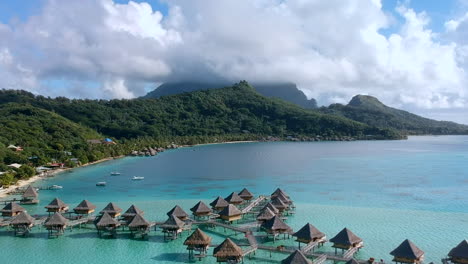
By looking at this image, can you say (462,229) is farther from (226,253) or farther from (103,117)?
(103,117)

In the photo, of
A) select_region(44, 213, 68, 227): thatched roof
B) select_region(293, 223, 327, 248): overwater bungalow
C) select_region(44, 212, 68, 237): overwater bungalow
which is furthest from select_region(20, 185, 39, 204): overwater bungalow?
select_region(293, 223, 327, 248): overwater bungalow

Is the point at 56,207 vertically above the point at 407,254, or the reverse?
the point at 56,207

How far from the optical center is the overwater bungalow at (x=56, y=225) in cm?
2466

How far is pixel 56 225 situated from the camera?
81.1ft

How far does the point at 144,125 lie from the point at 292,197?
9300 centimetres

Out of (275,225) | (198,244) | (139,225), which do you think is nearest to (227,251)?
(198,244)

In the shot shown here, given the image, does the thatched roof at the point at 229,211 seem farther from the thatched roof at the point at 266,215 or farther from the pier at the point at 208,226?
the thatched roof at the point at 266,215

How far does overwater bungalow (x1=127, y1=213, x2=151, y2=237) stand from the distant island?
70.4ft

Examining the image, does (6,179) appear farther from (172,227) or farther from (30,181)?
(172,227)

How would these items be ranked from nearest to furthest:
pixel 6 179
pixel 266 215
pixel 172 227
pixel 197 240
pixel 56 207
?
1. pixel 197 240
2. pixel 172 227
3. pixel 266 215
4. pixel 56 207
5. pixel 6 179

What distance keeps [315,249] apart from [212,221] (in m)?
7.69

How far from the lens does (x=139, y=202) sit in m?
35.3

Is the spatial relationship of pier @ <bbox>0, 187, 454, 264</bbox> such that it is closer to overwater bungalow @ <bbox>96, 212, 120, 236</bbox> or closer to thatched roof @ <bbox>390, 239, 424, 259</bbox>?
overwater bungalow @ <bbox>96, 212, 120, 236</bbox>

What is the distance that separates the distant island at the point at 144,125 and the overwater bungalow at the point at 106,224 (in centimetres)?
1971
